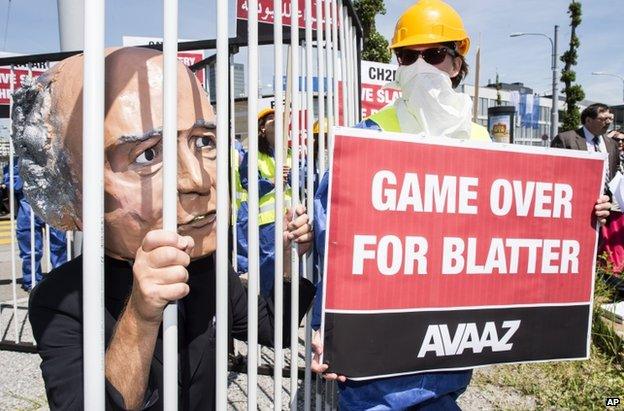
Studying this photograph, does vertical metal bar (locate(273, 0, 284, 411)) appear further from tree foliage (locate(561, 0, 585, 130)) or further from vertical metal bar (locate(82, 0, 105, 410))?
tree foliage (locate(561, 0, 585, 130))

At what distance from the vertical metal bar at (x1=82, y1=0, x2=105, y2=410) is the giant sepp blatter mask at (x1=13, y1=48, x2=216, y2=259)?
0.82 feet

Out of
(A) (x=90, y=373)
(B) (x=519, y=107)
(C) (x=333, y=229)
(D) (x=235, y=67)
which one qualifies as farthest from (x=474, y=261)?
(B) (x=519, y=107)

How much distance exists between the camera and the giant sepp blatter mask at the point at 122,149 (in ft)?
3.56

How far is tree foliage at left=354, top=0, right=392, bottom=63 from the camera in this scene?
12438 mm

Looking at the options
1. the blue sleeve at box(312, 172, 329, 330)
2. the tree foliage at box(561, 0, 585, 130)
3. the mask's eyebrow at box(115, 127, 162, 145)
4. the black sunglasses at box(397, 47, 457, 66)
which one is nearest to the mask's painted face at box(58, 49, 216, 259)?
the mask's eyebrow at box(115, 127, 162, 145)

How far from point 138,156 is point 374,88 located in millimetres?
4866

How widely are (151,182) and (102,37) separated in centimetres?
35

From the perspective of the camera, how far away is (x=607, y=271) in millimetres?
4652

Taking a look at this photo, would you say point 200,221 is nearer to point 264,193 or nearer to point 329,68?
point 329,68

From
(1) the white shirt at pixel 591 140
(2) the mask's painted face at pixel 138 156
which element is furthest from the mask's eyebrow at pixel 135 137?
(1) the white shirt at pixel 591 140

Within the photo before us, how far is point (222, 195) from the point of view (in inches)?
41.6

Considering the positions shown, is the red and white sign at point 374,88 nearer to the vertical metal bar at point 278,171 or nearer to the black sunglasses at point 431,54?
the black sunglasses at point 431,54

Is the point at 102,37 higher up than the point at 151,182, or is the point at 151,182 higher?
the point at 102,37

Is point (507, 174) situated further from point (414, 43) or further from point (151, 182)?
point (151, 182)
